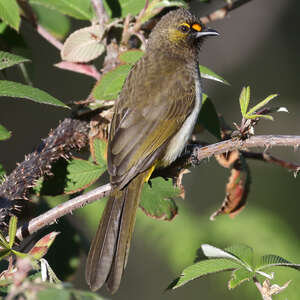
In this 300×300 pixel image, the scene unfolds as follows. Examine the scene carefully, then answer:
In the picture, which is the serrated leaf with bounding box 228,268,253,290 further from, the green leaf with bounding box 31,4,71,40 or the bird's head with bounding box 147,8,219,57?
the bird's head with bounding box 147,8,219,57

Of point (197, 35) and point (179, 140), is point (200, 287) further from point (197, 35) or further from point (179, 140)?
point (197, 35)

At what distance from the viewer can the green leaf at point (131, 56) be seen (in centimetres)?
300

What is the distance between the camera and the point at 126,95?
350cm

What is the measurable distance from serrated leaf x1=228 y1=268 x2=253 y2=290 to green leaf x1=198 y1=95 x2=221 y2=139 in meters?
0.84

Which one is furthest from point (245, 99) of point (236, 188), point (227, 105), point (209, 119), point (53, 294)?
point (227, 105)

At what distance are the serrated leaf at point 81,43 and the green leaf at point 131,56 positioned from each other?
0.17 meters

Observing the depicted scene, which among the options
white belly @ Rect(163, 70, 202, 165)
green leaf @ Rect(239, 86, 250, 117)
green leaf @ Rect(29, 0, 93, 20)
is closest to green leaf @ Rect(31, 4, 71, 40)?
green leaf @ Rect(29, 0, 93, 20)

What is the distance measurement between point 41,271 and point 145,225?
154 centimetres

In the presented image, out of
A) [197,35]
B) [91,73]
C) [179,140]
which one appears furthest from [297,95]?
[91,73]

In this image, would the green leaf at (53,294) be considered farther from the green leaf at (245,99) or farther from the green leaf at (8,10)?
the green leaf at (8,10)

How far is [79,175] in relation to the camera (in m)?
2.86

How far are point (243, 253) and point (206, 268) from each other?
0.61 ft

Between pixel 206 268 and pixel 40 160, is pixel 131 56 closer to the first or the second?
pixel 40 160

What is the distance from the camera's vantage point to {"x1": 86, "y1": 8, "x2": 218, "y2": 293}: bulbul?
279cm
